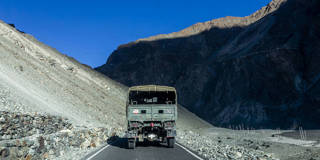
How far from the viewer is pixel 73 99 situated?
114 ft

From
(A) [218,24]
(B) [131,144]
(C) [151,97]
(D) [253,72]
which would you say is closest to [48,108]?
(C) [151,97]

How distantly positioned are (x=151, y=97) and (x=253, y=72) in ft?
198

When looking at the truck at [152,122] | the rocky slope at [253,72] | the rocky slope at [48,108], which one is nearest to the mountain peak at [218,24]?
the rocky slope at [253,72]

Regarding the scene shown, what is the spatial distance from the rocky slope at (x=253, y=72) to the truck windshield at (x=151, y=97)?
42.4m

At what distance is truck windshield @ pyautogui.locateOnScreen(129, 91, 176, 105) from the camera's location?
17906 mm

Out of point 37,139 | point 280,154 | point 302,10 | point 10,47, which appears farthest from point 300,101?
point 37,139

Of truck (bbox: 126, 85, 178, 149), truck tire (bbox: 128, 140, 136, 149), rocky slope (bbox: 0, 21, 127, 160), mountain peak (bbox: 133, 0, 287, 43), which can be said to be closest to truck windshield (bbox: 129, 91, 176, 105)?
truck (bbox: 126, 85, 178, 149)

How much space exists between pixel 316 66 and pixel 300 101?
28.7 ft

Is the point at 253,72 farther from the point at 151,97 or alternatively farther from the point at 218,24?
the point at 218,24

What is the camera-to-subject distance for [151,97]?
18031 millimetres

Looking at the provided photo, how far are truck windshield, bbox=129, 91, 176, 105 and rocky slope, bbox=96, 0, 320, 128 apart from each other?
42.4 meters

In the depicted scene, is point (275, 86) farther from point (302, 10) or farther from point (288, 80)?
point (302, 10)

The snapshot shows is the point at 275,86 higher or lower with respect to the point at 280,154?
higher

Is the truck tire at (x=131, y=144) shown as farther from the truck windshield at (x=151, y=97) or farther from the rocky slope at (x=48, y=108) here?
the truck windshield at (x=151, y=97)
